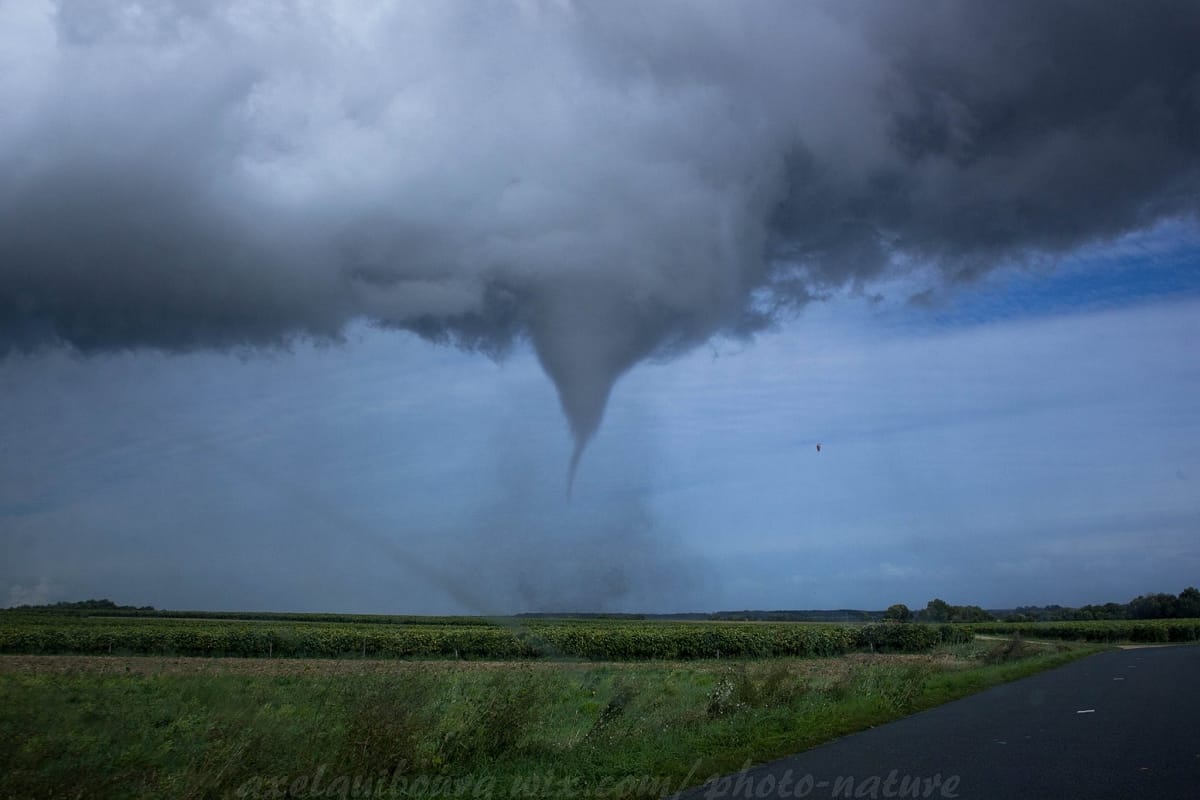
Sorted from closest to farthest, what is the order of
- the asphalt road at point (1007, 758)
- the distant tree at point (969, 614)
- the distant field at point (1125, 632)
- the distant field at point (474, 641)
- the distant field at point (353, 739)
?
1. the distant field at point (353, 739)
2. the asphalt road at point (1007, 758)
3. the distant field at point (474, 641)
4. the distant field at point (1125, 632)
5. the distant tree at point (969, 614)

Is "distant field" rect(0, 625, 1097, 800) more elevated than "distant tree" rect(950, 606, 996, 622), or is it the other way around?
"distant field" rect(0, 625, 1097, 800)

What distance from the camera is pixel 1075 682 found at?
96.5 ft

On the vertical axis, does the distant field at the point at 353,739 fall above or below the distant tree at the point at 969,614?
above

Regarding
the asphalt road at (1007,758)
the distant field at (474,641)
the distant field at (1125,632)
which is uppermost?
the asphalt road at (1007,758)

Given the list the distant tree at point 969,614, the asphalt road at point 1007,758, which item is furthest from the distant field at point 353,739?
the distant tree at point 969,614

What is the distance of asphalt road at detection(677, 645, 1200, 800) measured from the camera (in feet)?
33.0

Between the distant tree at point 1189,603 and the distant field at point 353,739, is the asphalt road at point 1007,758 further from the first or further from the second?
the distant tree at point 1189,603

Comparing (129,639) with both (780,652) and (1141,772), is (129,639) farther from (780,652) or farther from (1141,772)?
(1141,772)

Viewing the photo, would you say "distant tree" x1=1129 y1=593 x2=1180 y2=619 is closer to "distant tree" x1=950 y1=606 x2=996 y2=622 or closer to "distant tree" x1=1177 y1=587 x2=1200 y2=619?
"distant tree" x1=1177 y1=587 x2=1200 y2=619

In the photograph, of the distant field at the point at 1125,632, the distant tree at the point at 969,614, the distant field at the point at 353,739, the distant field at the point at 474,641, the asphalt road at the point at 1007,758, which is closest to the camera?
the distant field at the point at 353,739

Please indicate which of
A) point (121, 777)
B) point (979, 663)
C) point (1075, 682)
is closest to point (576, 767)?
point (121, 777)

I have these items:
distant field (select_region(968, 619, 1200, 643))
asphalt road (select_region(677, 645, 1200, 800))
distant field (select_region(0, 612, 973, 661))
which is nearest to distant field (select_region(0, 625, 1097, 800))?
asphalt road (select_region(677, 645, 1200, 800))

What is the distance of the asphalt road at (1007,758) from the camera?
1007cm

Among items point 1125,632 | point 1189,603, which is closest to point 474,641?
point 1125,632
